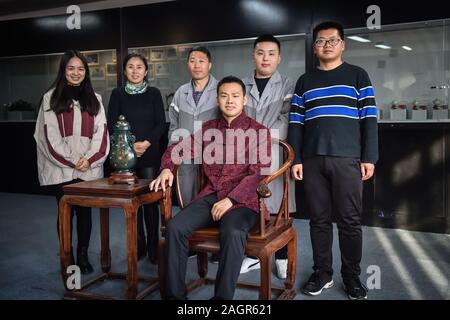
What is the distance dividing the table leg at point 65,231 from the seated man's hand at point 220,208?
860mm

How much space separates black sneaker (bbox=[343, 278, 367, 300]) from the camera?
8.97 ft

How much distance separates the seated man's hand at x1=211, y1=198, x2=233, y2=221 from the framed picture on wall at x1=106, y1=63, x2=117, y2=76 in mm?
4038

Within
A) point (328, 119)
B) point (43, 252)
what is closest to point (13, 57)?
point (43, 252)

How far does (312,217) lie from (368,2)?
8.75 feet

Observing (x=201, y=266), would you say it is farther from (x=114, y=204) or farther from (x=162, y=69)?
(x=162, y=69)

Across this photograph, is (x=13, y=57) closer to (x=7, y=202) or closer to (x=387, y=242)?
(x=7, y=202)

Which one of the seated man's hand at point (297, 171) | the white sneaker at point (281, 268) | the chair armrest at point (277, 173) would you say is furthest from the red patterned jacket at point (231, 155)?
the white sneaker at point (281, 268)

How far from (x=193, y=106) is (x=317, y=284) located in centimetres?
137

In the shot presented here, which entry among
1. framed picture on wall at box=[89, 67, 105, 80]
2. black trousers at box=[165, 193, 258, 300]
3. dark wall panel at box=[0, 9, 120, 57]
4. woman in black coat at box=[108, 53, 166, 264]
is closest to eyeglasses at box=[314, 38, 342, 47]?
black trousers at box=[165, 193, 258, 300]

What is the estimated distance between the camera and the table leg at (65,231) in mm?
2732

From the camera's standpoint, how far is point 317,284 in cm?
286

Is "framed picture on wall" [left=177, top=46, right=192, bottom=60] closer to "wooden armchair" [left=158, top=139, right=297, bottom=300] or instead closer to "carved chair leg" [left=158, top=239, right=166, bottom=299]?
"wooden armchair" [left=158, top=139, right=297, bottom=300]

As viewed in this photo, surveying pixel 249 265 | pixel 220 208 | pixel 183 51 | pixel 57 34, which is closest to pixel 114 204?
pixel 220 208

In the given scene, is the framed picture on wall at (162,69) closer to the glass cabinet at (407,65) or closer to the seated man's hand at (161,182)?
the glass cabinet at (407,65)
